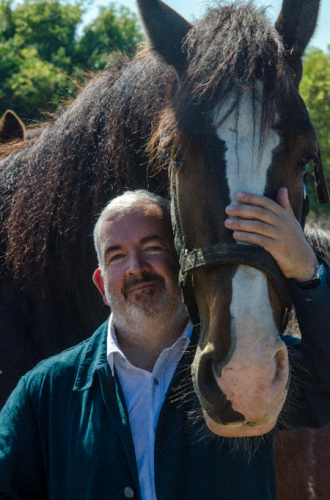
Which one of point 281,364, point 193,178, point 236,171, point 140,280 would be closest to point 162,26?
point 193,178

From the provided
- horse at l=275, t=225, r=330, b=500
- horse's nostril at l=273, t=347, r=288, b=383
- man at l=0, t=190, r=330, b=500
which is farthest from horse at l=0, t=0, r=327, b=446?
horse at l=275, t=225, r=330, b=500

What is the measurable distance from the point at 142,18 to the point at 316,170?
107 cm

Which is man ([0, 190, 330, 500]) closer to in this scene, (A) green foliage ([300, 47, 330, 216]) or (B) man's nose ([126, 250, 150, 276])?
(B) man's nose ([126, 250, 150, 276])

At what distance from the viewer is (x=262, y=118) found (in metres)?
1.92

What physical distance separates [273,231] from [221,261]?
0.67ft

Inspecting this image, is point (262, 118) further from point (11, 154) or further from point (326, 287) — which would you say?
point (11, 154)

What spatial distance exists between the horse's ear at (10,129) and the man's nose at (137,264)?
2.22m

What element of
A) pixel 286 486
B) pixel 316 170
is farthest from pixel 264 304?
pixel 286 486

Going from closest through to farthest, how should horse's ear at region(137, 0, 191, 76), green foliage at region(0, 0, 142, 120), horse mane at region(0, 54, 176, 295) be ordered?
1. horse's ear at region(137, 0, 191, 76)
2. horse mane at region(0, 54, 176, 295)
3. green foliage at region(0, 0, 142, 120)

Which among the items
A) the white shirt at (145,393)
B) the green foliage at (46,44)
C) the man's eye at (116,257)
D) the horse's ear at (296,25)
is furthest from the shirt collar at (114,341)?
the green foliage at (46,44)

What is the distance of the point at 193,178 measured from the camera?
2.01 metres

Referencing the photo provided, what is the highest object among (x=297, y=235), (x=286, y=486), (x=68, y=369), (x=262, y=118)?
(x=262, y=118)

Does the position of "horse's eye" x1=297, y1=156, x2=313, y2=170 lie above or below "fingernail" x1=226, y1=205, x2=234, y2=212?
above

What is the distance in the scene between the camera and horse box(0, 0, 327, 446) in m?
1.67
